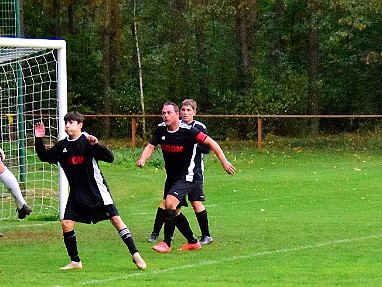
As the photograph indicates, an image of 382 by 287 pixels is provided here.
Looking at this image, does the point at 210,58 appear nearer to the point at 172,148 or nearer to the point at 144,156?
the point at 172,148

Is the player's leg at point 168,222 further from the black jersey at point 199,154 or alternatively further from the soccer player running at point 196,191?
the black jersey at point 199,154

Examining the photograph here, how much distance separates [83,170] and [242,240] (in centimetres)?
299

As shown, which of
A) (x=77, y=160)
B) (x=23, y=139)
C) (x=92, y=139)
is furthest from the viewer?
(x=23, y=139)

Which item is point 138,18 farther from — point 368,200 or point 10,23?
point 368,200

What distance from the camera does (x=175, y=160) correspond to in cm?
1183

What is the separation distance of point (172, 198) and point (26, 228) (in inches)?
133

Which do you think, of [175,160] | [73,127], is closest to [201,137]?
[175,160]

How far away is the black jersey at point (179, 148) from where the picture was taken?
38.2ft

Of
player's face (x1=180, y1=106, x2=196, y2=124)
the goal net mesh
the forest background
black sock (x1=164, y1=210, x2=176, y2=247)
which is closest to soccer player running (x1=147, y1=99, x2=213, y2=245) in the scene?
player's face (x1=180, y1=106, x2=196, y2=124)

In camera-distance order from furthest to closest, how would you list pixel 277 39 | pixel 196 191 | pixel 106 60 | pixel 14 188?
pixel 277 39 < pixel 106 60 < pixel 14 188 < pixel 196 191

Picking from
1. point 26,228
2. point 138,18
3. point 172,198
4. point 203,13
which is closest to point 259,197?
point 26,228

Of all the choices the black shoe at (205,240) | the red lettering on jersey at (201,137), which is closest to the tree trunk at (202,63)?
the black shoe at (205,240)

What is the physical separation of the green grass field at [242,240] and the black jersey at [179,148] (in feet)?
3.16

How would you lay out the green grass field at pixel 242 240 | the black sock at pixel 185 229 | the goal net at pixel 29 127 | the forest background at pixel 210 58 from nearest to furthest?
the green grass field at pixel 242 240
the black sock at pixel 185 229
the goal net at pixel 29 127
the forest background at pixel 210 58
